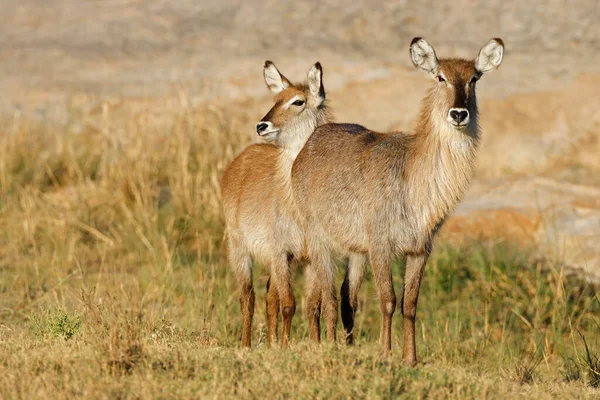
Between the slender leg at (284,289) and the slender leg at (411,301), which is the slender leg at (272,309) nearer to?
the slender leg at (284,289)

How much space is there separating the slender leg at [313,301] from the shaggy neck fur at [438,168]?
114cm

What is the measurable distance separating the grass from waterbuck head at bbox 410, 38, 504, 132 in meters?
1.54

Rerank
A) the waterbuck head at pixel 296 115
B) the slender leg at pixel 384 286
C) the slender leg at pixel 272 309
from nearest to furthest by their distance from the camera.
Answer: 1. the slender leg at pixel 384 286
2. the slender leg at pixel 272 309
3. the waterbuck head at pixel 296 115

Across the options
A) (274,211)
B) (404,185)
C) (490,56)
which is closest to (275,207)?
(274,211)

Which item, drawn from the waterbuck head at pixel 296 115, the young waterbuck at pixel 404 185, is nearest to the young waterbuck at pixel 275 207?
the waterbuck head at pixel 296 115

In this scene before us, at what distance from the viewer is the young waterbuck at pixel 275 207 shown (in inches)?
286

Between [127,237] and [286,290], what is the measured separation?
129 inches

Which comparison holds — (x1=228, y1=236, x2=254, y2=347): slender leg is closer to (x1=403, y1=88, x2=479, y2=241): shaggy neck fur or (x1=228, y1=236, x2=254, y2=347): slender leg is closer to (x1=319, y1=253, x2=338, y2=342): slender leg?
(x1=319, y1=253, x2=338, y2=342): slender leg

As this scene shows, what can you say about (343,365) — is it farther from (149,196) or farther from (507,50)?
(507,50)

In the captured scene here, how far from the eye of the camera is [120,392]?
4.86m

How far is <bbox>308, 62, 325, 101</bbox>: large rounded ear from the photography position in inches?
301

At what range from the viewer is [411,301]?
6195 millimetres

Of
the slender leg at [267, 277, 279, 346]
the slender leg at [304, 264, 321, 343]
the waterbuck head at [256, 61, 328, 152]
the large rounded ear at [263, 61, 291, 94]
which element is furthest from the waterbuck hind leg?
the large rounded ear at [263, 61, 291, 94]

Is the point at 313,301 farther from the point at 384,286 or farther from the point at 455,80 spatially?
the point at 455,80
